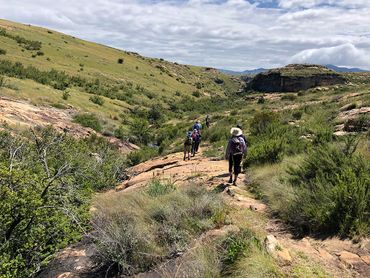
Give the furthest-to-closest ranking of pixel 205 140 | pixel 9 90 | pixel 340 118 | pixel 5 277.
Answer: pixel 9 90
pixel 205 140
pixel 340 118
pixel 5 277

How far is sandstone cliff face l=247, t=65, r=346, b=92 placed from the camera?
65.5m

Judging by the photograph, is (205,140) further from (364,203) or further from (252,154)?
(364,203)

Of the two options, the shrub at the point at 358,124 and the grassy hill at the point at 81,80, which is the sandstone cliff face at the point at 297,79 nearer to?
the grassy hill at the point at 81,80

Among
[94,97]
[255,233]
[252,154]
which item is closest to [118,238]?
[255,233]

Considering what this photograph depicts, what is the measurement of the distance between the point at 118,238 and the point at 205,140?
18.9 m

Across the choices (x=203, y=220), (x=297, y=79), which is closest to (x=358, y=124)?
(x=203, y=220)

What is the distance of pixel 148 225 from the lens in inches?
263

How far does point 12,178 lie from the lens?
21.6ft

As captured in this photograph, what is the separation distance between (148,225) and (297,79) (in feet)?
214

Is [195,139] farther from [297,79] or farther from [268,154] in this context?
[297,79]

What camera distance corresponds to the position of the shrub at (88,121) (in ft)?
87.2

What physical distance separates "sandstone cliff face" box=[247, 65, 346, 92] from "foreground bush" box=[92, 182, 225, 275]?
2429 inches

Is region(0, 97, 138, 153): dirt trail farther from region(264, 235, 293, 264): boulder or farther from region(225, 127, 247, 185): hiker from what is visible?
region(264, 235, 293, 264): boulder

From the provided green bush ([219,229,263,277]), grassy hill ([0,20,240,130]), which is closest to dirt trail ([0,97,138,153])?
grassy hill ([0,20,240,130])
